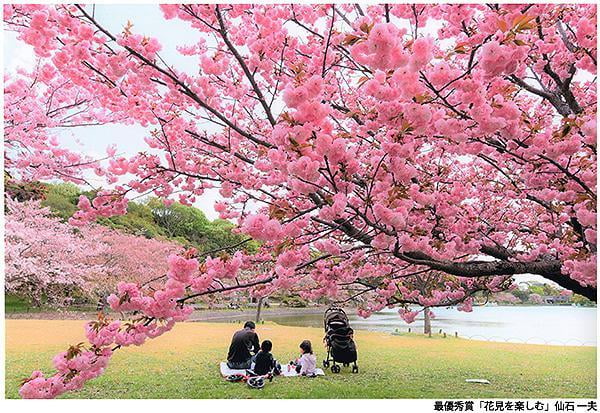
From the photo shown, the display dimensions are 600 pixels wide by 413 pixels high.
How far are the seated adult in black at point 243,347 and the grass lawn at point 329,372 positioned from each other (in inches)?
6.6

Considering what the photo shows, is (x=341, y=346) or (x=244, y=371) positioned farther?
(x=341, y=346)

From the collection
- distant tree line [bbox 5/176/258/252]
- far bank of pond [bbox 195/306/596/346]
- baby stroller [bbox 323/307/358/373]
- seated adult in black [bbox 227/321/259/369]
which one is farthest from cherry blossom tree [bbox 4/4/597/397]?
distant tree line [bbox 5/176/258/252]

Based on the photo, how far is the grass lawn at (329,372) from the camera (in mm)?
3299

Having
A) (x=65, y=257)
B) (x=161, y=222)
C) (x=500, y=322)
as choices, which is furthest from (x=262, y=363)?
(x=161, y=222)

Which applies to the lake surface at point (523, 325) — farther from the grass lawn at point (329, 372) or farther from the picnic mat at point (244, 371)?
the picnic mat at point (244, 371)

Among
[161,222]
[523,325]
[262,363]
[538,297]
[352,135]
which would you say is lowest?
[262,363]

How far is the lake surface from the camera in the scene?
17.9ft

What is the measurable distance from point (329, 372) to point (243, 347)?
728 mm

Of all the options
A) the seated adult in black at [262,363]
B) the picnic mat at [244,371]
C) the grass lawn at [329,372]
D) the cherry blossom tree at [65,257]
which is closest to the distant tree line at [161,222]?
the cherry blossom tree at [65,257]

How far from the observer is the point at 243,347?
3531mm

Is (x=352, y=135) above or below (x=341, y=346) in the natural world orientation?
above

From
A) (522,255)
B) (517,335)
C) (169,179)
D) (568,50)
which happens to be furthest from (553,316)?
(169,179)

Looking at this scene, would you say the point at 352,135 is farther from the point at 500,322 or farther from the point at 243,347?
the point at 500,322

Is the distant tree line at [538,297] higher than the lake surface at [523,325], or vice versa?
the distant tree line at [538,297]
